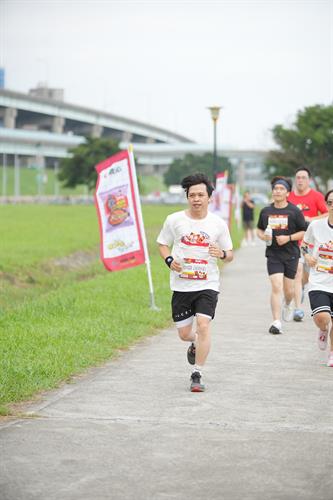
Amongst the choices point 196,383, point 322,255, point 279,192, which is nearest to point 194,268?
point 196,383

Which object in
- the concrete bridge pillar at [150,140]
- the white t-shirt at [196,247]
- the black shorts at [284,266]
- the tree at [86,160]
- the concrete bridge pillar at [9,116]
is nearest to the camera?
the white t-shirt at [196,247]

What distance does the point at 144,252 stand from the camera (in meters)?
15.7

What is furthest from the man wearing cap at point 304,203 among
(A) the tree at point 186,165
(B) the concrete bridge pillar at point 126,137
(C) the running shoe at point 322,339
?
(B) the concrete bridge pillar at point 126,137

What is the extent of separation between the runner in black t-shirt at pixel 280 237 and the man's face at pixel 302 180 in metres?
1.08

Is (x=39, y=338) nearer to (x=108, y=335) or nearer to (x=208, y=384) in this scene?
(x=108, y=335)

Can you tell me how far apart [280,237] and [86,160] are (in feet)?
290

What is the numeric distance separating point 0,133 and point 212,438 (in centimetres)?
11917

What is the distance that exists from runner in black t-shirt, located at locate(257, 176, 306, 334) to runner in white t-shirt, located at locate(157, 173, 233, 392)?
3.83 meters

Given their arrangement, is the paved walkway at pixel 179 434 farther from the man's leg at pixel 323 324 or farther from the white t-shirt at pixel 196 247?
the white t-shirt at pixel 196 247

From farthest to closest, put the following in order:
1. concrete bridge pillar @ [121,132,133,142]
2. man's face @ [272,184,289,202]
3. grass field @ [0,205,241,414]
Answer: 1. concrete bridge pillar @ [121,132,133,142]
2. man's face @ [272,184,289,202]
3. grass field @ [0,205,241,414]

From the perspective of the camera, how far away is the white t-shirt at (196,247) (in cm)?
921

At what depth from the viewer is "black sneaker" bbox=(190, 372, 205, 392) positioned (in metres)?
8.87

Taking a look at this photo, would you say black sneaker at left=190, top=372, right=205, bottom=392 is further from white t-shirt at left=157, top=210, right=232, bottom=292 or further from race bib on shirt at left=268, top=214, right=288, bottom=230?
race bib on shirt at left=268, top=214, right=288, bottom=230

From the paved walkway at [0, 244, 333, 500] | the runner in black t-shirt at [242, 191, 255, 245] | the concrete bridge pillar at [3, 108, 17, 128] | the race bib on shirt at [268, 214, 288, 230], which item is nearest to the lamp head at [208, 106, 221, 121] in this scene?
the runner in black t-shirt at [242, 191, 255, 245]
